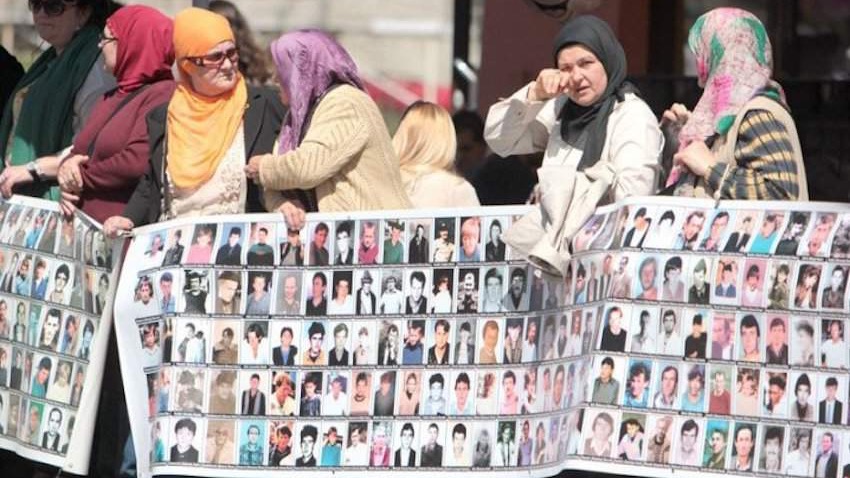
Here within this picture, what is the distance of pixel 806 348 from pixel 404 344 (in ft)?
4.16

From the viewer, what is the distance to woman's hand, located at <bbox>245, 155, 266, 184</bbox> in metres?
6.32

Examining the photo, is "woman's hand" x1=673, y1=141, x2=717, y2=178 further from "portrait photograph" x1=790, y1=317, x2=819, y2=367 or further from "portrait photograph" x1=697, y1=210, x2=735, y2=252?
"portrait photograph" x1=790, y1=317, x2=819, y2=367

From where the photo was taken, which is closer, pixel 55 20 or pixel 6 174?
pixel 6 174

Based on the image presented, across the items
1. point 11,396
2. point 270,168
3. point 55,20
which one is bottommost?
point 11,396

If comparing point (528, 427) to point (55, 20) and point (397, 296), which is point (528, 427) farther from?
point (55, 20)

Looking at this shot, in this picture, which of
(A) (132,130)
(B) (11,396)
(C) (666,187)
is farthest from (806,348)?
(B) (11,396)

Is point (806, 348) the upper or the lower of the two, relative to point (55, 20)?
→ lower

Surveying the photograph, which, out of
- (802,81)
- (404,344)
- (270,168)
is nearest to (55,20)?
(270,168)

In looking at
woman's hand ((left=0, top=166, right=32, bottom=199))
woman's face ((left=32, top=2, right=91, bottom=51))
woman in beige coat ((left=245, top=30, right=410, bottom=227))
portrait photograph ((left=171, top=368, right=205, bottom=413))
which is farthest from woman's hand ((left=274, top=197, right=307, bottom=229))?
woman's face ((left=32, top=2, right=91, bottom=51))

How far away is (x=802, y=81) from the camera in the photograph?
9.43 meters

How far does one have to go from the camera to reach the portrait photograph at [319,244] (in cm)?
621

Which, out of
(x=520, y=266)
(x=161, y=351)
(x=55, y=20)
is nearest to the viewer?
(x=520, y=266)

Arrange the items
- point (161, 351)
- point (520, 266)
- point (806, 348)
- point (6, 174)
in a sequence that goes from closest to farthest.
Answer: point (806, 348) → point (520, 266) → point (161, 351) → point (6, 174)

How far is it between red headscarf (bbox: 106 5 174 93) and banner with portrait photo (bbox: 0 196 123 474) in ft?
1.75
